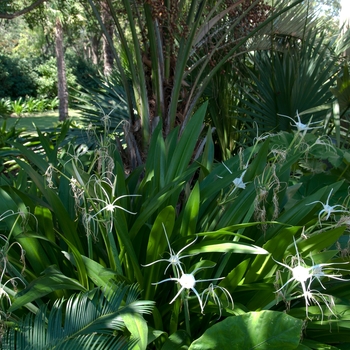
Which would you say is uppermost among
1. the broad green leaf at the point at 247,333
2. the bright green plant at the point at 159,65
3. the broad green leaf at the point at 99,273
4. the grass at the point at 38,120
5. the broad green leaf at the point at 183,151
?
the bright green plant at the point at 159,65

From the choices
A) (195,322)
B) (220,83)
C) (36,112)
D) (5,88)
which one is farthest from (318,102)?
(5,88)

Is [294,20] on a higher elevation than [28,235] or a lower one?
higher

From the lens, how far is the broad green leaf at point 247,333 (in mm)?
1067

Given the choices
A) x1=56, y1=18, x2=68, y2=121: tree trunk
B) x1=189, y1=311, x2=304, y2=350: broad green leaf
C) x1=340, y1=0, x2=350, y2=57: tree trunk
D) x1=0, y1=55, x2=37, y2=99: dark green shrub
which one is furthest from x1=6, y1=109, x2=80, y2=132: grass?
x1=189, y1=311, x2=304, y2=350: broad green leaf

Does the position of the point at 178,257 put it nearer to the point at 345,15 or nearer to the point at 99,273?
the point at 99,273

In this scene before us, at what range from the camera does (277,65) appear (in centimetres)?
350

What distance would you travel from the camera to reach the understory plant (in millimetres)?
1100

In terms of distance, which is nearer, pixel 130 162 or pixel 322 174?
pixel 322 174

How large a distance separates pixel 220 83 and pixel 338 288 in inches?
108

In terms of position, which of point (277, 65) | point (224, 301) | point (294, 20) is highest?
point (294, 20)

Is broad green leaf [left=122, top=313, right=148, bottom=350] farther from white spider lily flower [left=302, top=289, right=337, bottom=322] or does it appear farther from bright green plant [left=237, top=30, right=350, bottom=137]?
bright green plant [left=237, top=30, right=350, bottom=137]

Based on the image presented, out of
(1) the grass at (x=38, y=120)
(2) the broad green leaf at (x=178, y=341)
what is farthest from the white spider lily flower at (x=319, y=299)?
(1) the grass at (x=38, y=120)

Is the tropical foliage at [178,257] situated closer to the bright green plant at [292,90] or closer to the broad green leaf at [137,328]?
the broad green leaf at [137,328]

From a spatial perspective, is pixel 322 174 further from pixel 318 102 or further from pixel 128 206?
pixel 318 102
